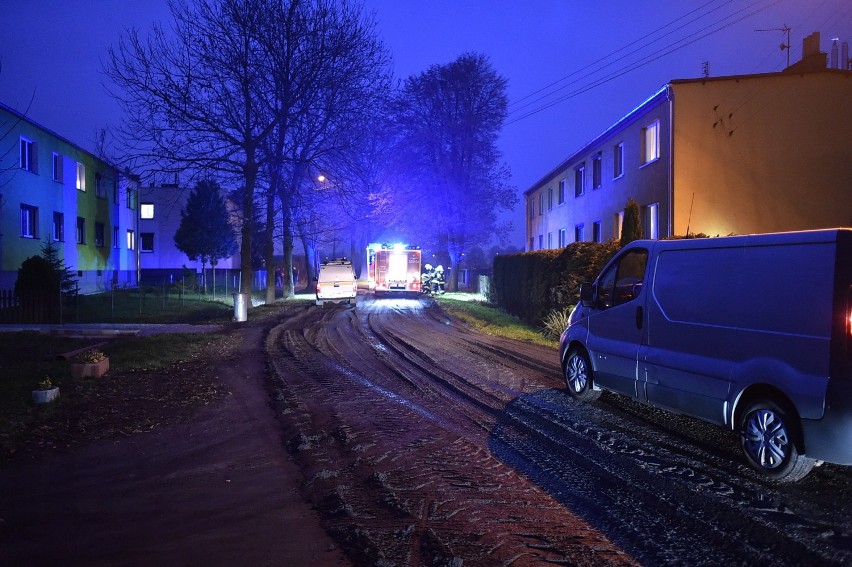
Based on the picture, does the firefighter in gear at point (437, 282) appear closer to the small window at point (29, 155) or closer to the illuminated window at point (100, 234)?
the illuminated window at point (100, 234)

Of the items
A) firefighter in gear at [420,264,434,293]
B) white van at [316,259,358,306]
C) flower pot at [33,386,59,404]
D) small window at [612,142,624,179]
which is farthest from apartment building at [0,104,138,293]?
small window at [612,142,624,179]

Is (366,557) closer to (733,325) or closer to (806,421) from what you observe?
(806,421)

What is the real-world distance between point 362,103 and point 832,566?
26.4 meters

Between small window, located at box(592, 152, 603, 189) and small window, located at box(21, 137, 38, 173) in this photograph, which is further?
small window, located at box(21, 137, 38, 173)

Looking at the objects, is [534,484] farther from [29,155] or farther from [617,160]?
[29,155]

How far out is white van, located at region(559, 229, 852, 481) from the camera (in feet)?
16.8

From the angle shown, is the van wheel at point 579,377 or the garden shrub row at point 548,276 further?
the garden shrub row at point 548,276

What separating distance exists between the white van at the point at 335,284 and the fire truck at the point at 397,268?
611cm

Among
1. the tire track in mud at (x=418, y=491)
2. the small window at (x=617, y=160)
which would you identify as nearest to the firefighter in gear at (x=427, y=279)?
the small window at (x=617, y=160)

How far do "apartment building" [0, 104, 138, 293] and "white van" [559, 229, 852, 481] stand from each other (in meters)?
21.7

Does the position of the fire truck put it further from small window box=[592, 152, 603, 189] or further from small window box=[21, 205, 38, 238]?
small window box=[21, 205, 38, 238]

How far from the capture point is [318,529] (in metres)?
4.59

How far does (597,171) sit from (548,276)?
36.1 feet

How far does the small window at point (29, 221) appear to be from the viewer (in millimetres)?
29344
